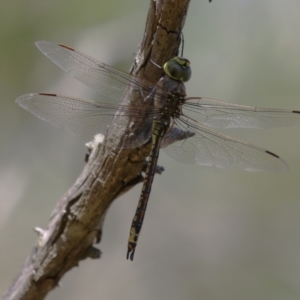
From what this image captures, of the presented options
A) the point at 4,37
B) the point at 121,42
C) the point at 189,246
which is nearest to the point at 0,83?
the point at 4,37

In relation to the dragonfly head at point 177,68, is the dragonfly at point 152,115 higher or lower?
lower

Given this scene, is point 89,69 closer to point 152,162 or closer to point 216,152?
point 152,162

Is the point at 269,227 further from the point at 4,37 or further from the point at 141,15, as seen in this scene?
the point at 4,37

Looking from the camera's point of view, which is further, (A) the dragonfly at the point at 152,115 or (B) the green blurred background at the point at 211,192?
(B) the green blurred background at the point at 211,192

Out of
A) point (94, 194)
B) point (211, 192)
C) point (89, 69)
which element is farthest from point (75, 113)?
point (211, 192)

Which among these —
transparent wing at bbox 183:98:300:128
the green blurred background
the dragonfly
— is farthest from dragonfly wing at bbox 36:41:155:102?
the green blurred background

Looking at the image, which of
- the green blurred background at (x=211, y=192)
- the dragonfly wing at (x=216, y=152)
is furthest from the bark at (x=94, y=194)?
the green blurred background at (x=211, y=192)

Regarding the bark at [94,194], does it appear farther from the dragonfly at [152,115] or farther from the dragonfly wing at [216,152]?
the dragonfly wing at [216,152]
